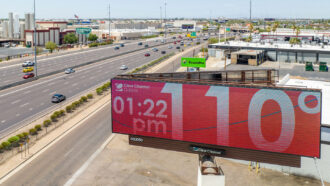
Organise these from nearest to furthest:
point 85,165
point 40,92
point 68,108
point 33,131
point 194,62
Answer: point 85,165 < point 33,131 < point 68,108 < point 40,92 < point 194,62

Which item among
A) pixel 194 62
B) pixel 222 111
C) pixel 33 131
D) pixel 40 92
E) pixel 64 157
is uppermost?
pixel 194 62

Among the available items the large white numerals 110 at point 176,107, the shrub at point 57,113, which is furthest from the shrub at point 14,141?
the large white numerals 110 at point 176,107

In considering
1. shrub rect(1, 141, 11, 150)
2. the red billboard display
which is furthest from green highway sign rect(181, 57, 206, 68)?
the red billboard display

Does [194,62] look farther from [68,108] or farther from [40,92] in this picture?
[40,92]

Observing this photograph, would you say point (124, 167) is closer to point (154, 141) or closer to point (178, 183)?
point (178, 183)

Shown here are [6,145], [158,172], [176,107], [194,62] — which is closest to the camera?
[176,107]

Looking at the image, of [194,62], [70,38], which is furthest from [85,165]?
[70,38]

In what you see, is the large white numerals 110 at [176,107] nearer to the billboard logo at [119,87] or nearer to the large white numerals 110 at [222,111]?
the large white numerals 110 at [222,111]

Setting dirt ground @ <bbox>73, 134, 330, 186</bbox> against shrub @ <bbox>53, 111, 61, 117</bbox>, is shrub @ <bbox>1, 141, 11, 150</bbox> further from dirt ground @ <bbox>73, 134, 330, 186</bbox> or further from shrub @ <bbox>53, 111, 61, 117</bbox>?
shrub @ <bbox>53, 111, 61, 117</bbox>
